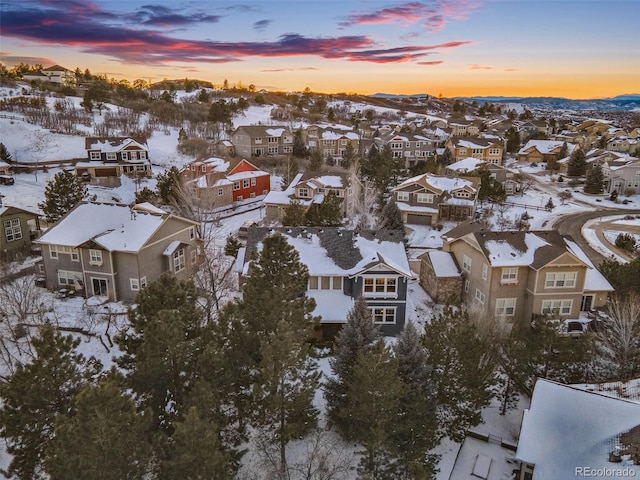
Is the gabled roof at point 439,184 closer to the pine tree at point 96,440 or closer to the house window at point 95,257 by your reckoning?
the house window at point 95,257

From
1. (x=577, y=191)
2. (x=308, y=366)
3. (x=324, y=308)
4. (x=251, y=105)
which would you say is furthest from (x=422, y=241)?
(x=251, y=105)

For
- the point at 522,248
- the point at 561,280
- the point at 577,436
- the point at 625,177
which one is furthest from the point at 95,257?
the point at 625,177

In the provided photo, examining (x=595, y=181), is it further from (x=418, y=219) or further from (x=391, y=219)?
(x=391, y=219)

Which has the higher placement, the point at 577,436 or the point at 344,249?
the point at 344,249

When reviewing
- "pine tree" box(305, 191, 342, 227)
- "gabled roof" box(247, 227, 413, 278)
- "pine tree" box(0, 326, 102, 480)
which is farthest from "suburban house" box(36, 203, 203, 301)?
"pine tree" box(0, 326, 102, 480)

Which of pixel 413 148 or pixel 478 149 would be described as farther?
pixel 413 148

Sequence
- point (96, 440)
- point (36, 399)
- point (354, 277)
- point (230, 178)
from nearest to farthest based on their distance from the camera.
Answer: point (96, 440) < point (36, 399) < point (354, 277) < point (230, 178)

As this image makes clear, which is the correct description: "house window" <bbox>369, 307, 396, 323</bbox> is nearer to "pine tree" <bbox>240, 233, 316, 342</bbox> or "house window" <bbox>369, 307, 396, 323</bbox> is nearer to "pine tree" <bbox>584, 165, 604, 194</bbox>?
"pine tree" <bbox>240, 233, 316, 342</bbox>
